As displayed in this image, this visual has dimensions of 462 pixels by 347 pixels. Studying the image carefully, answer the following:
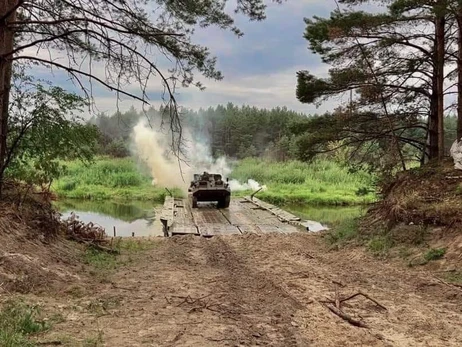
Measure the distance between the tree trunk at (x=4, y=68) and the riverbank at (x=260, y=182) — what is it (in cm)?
2202

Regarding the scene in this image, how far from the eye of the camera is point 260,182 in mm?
39031

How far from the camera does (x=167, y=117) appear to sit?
7727 millimetres

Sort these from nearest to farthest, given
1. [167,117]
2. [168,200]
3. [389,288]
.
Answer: [389,288] < [167,117] < [168,200]

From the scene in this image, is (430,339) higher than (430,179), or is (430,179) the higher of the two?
(430,179)

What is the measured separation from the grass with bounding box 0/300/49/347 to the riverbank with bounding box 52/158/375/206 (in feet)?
85.3

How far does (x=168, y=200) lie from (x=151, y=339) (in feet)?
64.2

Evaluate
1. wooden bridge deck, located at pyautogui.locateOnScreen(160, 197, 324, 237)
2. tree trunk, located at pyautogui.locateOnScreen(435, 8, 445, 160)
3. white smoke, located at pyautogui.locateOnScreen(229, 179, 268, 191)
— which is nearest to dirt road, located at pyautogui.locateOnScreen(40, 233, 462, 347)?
tree trunk, located at pyautogui.locateOnScreen(435, 8, 445, 160)

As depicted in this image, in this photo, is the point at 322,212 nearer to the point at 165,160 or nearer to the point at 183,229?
the point at 165,160

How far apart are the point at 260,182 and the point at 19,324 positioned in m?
34.8

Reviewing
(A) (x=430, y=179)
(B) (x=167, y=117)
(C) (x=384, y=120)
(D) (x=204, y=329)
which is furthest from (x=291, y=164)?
(D) (x=204, y=329)

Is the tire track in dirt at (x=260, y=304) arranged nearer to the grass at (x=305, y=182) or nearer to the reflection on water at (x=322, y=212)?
the reflection on water at (x=322, y=212)

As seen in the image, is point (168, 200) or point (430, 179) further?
point (168, 200)

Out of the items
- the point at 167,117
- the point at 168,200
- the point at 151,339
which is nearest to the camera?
the point at 151,339

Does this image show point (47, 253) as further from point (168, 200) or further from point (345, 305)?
point (168, 200)
